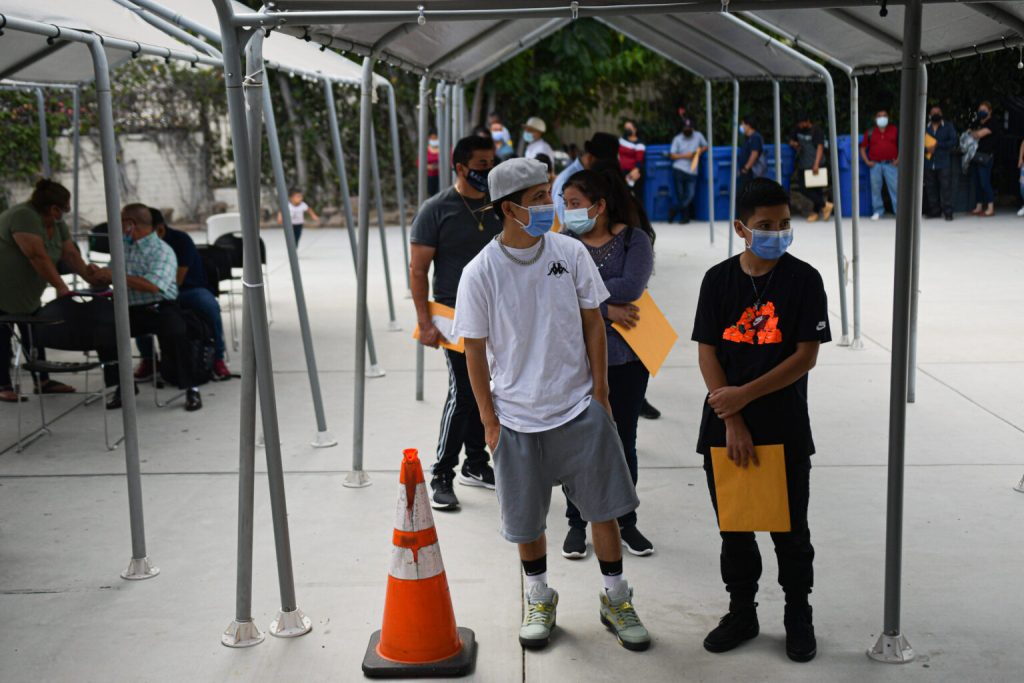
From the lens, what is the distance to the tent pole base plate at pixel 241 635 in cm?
387

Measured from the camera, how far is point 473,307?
3.57m

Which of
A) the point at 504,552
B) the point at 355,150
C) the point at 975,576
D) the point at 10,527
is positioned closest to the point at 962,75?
the point at 975,576

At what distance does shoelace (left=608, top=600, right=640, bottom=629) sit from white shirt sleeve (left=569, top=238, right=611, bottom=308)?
1050 mm

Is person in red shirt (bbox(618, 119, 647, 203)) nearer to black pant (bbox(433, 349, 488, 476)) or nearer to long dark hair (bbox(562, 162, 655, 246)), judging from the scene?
black pant (bbox(433, 349, 488, 476))

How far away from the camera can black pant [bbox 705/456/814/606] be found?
3543mm

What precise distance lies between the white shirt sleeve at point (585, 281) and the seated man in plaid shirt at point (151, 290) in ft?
14.4

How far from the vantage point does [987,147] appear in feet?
52.5

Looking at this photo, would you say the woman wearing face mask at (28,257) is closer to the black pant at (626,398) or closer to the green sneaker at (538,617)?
the black pant at (626,398)

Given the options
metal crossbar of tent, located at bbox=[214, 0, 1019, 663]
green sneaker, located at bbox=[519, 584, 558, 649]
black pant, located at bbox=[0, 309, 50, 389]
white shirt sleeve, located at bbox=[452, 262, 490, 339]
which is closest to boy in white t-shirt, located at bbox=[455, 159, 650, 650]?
white shirt sleeve, located at bbox=[452, 262, 490, 339]

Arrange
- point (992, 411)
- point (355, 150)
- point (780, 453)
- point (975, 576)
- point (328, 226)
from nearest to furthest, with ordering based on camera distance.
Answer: point (780, 453), point (975, 576), point (992, 411), point (328, 226), point (355, 150)

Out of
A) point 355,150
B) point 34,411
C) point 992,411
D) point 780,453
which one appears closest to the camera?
point 780,453

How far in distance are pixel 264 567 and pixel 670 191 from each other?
50.7 feet

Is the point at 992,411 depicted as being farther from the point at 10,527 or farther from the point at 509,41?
the point at 10,527

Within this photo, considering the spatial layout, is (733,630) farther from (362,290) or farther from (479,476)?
(362,290)
